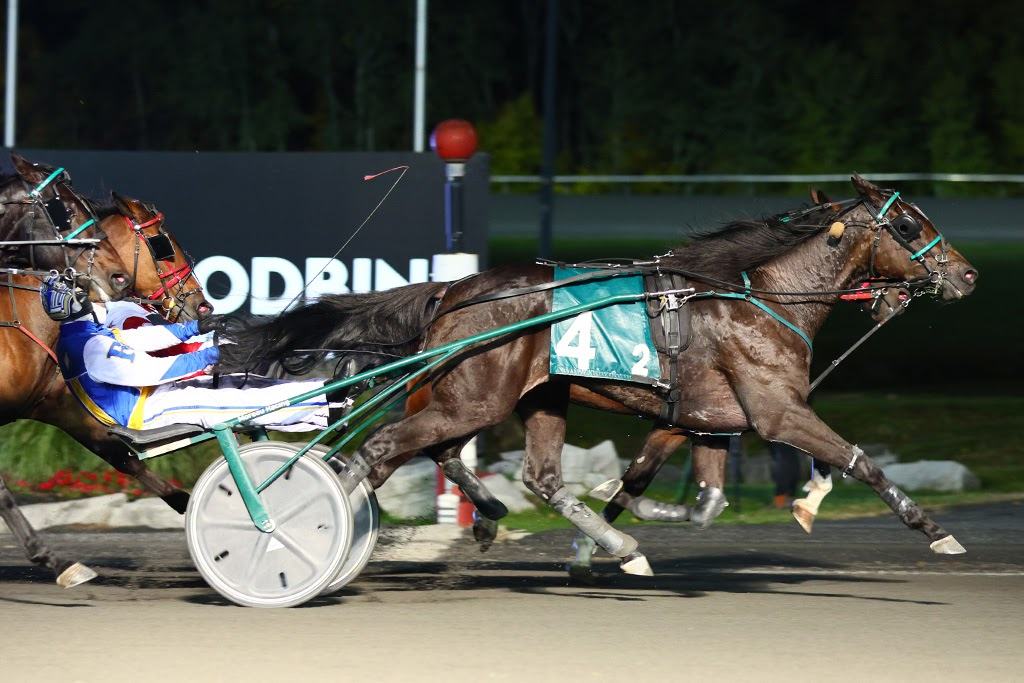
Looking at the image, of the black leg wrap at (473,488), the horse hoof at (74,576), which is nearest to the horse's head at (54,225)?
the horse hoof at (74,576)

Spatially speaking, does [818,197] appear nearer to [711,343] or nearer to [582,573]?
[711,343]

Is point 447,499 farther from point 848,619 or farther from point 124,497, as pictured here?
point 848,619

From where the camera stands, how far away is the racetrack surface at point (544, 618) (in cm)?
557

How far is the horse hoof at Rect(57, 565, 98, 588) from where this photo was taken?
6.72 meters

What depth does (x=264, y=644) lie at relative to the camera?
5.86 m

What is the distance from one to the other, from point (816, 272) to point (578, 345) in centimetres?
114

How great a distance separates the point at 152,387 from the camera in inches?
266

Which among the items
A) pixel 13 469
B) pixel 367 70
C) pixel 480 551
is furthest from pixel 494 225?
pixel 480 551

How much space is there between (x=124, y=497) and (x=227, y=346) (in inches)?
97.3

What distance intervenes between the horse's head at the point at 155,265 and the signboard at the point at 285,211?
94.6 inches

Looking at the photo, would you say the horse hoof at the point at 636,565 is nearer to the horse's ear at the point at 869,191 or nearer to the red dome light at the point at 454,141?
the horse's ear at the point at 869,191

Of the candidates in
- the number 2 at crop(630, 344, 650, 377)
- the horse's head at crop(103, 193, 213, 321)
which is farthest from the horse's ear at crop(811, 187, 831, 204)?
the horse's head at crop(103, 193, 213, 321)

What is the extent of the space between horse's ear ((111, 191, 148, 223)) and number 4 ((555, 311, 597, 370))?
1.92 meters

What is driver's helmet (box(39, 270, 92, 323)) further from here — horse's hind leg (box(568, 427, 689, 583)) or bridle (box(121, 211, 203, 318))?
horse's hind leg (box(568, 427, 689, 583))
